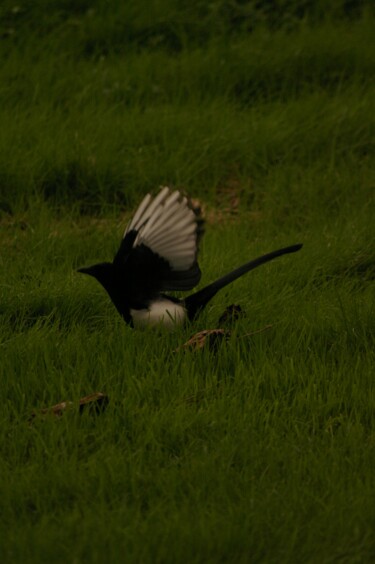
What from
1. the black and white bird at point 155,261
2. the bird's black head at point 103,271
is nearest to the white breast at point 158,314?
the black and white bird at point 155,261

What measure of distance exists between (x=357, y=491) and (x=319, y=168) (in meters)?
3.56

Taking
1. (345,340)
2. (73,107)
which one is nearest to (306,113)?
(73,107)

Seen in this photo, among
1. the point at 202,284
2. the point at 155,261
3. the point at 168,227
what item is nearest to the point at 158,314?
the point at 155,261

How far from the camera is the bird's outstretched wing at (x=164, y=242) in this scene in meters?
4.33

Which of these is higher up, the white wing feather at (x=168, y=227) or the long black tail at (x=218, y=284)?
the white wing feather at (x=168, y=227)

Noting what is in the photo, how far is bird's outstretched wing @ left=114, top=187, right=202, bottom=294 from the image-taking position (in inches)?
170

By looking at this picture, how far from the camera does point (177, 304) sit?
14.7 feet

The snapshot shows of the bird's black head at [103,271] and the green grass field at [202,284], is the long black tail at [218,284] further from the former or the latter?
the bird's black head at [103,271]

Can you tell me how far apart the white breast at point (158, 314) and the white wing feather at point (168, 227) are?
19 cm

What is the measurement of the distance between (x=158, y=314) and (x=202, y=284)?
741 mm

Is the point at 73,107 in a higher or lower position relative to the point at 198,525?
higher

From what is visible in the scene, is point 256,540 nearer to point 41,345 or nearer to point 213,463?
point 213,463

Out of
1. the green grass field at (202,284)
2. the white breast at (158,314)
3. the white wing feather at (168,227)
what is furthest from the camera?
the white breast at (158,314)

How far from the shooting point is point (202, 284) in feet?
16.9
